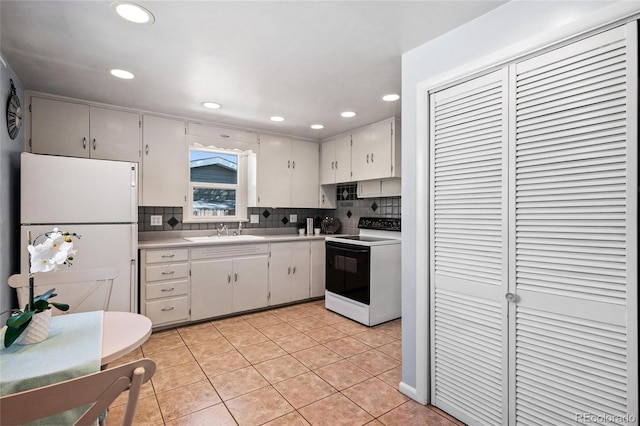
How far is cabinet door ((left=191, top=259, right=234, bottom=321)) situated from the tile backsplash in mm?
686

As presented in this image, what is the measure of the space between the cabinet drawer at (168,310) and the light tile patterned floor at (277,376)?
0.13 meters

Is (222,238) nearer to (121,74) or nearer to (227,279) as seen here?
(227,279)

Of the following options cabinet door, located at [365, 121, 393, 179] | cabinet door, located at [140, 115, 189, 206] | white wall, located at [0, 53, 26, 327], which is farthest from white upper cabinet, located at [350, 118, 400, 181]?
white wall, located at [0, 53, 26, 327]

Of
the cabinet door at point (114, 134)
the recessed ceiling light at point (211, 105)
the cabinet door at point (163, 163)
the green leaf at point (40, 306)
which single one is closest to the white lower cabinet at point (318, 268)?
the cabinet door at point (163, 163)

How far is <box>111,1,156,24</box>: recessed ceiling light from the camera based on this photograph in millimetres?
1647

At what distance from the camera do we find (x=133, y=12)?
5.58 feet

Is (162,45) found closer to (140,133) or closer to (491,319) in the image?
(140,133)

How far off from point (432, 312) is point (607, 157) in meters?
1.18

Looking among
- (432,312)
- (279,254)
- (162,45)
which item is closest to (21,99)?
(162,45)

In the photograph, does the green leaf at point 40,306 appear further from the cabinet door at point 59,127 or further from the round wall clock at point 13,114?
the cabinet door at point 59,127

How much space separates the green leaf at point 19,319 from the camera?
119cm

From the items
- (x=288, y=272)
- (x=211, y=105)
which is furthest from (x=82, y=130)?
(x=288, y=272)

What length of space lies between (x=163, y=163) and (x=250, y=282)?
1.64m

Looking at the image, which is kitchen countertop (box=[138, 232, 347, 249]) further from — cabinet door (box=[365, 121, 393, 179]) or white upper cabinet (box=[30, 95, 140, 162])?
cabinet door (box=[365, 121, 393, 179])
